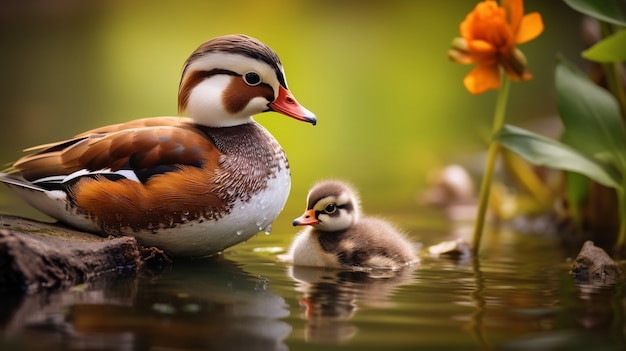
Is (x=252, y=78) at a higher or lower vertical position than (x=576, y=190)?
higher

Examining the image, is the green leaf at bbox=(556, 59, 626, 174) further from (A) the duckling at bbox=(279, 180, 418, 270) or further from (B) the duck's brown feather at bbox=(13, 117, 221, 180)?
(B) the duck's brown feather at bbox=(13, 117, 221, 180)

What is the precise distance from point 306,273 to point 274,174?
0.48 meters

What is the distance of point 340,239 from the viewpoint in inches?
176

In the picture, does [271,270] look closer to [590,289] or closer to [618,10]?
[590,289]

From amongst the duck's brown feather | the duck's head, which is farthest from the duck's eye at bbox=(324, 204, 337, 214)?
the duck's brown feather

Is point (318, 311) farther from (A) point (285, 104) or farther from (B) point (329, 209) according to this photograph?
(A) point (285, 104)

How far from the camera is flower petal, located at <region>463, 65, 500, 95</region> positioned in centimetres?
457

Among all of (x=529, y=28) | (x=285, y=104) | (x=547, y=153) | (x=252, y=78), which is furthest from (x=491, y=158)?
(x=252, y=78)

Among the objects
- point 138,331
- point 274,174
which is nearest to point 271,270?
point 274,174

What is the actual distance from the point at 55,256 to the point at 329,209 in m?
1.42

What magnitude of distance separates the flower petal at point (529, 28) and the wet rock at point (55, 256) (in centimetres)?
201

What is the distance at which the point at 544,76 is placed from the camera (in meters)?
15.8

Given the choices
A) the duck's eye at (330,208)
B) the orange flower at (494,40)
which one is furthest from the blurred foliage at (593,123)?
the duck's eye at (330,208)

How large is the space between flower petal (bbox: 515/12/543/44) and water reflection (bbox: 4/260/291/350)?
Result: 176cm
